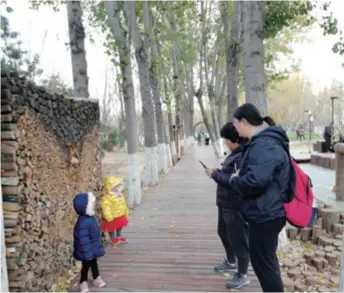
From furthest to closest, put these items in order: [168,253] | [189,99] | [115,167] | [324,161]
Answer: [189,99]
[115,167]
[324,161]
[168,253]

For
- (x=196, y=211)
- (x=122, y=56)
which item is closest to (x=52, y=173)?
(x=196, y=211)

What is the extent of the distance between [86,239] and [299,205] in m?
2.22

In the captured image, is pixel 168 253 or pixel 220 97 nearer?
pixel 168 253

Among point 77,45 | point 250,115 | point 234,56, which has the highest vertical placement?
point 234,56

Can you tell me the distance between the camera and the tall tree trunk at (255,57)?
513cm

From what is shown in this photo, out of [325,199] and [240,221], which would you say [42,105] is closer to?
[240,221]

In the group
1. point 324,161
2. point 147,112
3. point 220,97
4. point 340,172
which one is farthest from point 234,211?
point 220,97

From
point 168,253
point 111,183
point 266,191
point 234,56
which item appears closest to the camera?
point 266,191

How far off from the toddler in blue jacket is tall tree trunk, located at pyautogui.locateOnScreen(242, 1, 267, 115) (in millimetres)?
2901

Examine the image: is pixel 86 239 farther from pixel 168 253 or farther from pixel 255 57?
pixel 255 57

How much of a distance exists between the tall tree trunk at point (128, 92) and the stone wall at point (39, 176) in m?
3.60

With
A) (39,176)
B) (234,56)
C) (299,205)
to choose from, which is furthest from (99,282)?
(234,56)

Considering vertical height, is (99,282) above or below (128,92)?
below

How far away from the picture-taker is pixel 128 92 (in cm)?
849
